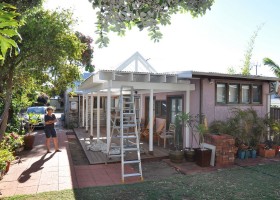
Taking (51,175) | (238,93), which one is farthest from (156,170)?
(238,93)

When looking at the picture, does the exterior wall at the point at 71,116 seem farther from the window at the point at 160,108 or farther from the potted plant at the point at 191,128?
the potted plant at the point at 191,128

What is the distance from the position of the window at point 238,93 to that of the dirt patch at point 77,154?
5.50 m

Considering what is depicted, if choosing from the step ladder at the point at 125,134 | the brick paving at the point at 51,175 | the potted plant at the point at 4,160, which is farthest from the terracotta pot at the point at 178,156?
the potted plant at the point at 4,160

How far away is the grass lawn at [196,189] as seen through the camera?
5496 mm

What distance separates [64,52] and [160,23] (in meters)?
4.41

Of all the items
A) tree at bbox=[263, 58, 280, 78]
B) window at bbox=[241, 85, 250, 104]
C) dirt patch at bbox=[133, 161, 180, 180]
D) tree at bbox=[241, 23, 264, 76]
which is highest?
tree at bbox=[241, 23, 264, 76]

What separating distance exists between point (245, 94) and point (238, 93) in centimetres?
47

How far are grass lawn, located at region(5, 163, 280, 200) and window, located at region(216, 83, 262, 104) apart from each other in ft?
11.8

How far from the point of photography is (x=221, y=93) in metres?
10.1

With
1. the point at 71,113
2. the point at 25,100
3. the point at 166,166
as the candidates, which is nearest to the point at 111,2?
the point at 166,166

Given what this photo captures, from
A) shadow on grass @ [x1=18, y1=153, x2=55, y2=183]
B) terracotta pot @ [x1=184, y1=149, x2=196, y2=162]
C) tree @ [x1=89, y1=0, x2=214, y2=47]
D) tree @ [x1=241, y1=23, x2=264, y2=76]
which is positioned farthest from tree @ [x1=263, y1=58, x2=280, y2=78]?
tree @ [x1=89, y1=0, x2=214, y2=47]

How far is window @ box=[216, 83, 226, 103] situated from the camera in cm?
1002

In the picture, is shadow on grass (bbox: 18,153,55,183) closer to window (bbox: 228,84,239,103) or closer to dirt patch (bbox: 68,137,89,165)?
dirt patch (bbox: 68,137,89,165)

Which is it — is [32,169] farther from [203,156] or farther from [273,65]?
[273,65]
